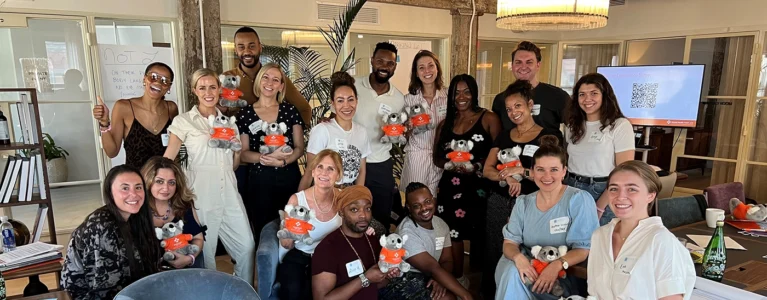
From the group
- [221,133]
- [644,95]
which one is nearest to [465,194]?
[221,133]

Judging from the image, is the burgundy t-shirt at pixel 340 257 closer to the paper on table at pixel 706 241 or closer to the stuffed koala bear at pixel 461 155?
the stuffed koala bear at pixel 461 155

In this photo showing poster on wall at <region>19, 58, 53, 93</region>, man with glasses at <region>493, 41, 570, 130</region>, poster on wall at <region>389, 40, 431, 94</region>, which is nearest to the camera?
man with glasses at <region>493, 41, 570, 130</region>

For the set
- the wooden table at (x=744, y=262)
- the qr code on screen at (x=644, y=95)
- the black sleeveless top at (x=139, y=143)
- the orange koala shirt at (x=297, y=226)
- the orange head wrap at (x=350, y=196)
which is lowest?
the wooden table at (x=744, y=262)

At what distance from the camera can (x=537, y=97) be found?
3201 mm

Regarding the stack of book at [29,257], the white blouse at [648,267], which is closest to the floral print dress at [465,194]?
the white blouse at [648,267]

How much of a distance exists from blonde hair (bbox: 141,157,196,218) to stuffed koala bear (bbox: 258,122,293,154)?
561 millimetres

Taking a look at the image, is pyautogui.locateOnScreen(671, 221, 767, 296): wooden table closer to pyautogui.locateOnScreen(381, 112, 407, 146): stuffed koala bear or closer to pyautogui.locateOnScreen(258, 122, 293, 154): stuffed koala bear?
pyautogui.locateOnScreen(381, 112, 407, 146): stuffed koala bear

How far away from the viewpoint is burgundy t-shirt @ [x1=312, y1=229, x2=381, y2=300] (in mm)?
2348

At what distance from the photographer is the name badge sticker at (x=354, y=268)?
2.37 m

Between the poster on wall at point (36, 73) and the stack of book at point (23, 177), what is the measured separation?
5.05 feet

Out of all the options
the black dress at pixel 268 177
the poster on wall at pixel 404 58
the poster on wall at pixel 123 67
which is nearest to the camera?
the black dress at pixel 268 177

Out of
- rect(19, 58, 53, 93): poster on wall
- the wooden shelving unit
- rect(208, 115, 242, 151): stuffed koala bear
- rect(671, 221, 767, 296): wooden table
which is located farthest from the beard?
rect(19, 58, 53, 93): poster on wall

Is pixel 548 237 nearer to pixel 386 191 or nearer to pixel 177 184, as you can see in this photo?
pixel 386 191

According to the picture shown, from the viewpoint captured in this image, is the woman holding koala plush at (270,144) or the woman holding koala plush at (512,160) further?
the woman holding koala plush at (270,144)
